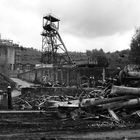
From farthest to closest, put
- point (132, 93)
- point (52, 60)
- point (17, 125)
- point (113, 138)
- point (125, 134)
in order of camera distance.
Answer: point (52, 60), point (132, 93), point (17, 125), point (125, 134), point (113, 138)

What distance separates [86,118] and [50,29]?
38.0m

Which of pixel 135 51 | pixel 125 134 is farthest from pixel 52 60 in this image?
pixel 125 134

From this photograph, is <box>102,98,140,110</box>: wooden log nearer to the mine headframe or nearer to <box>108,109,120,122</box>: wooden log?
<box>108,109,120,122</box>: wooden log

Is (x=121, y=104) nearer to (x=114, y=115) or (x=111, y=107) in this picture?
(x=111, y=107)

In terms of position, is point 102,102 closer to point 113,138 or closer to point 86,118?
point 86,118

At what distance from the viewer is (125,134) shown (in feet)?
31.3

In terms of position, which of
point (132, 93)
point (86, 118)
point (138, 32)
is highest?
point (138, 32)

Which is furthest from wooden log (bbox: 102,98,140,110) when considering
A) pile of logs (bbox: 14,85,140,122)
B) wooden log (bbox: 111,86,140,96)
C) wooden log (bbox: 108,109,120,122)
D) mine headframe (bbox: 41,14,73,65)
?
mine headframe (bbox: 41,14,73,65)

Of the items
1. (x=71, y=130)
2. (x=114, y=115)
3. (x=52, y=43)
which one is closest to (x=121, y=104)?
(x=114, y=115)

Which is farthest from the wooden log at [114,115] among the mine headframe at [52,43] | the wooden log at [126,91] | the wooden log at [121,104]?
the mine headframe at [52,43]

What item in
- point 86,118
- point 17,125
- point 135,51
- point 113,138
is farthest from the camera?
point 135,51

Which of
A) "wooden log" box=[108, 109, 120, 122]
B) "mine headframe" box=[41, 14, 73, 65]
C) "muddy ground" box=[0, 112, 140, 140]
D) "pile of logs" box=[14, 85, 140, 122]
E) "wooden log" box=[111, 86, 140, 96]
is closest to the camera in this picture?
"muddy ground" box=[0, 112, 140, 140]

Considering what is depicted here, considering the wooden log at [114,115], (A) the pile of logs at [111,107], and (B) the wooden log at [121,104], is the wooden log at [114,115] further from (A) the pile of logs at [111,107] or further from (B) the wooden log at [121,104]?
(B) the wooden log at [121,104]

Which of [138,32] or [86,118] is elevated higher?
[138,32]
